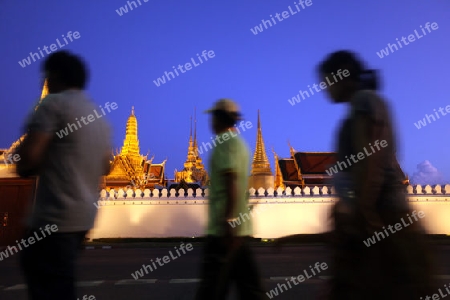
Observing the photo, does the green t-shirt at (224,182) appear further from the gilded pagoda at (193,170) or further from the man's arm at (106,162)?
the gilded pagoda at (193,170)

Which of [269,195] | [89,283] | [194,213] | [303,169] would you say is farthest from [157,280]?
[303,169]

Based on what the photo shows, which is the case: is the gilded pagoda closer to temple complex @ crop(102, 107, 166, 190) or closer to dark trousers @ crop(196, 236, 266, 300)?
temple complex @ crop(102, 107, 166, 190)

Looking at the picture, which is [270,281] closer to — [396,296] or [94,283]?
[94,283]

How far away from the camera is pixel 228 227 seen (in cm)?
269

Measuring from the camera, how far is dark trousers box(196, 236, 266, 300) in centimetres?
267

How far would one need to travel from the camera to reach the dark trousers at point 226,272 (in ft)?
8.77

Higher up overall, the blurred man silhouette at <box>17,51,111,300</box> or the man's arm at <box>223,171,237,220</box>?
the blurred man silhouette at <box>17,51,111,300</box>

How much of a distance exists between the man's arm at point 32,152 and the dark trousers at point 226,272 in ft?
4.08

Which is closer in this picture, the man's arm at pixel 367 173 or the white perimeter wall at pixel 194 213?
the man's arm at pixel 367 173

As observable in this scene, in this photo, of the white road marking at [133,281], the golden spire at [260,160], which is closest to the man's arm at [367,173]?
the white road marking at [133,281]

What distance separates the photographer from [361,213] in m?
1.81

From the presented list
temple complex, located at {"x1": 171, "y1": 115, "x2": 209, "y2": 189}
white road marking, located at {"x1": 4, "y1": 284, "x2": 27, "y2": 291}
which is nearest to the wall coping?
white road marking, located at {"x1": 4, "y1": 284, "x2": 27, "y2": 291}

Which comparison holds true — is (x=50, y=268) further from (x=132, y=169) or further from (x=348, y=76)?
(x=132, y=169)

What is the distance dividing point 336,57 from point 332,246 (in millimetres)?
969
